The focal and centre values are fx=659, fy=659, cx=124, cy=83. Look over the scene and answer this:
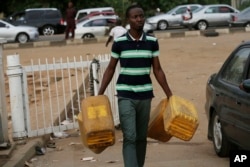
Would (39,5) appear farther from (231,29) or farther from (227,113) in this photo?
(227,113)

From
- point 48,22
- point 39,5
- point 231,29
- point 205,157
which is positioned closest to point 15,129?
point 205,157

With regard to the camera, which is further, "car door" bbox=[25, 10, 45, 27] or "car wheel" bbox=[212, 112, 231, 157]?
"car door" bbox=[25, 10, 45, 27]

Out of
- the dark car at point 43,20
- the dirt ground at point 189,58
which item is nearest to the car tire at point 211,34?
the dirt ground at point 189,58

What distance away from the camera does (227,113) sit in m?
7.66

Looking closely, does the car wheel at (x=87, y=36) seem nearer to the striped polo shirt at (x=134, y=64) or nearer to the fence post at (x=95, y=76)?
the fence post at (x=95, y=76)

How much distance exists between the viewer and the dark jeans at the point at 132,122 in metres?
6.36

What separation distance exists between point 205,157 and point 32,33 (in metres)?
29.1

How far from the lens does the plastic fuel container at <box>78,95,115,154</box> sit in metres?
6.11

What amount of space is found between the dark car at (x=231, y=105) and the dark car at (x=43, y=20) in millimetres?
35600

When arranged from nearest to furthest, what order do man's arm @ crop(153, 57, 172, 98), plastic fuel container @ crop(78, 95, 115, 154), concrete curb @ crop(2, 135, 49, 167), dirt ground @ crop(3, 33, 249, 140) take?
plastic fuel container @ crop(78, 95, 115, 154)
man's arm @ crop(153, 57, 172, 98)
concrete curb @ crop(2, 135, 49, 167)
dirt ground @ crop(3, 33, 249, 140)

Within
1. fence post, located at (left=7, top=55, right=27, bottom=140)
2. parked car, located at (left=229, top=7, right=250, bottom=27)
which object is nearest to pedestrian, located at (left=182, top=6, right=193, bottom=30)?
parked car, located at (left=229, top=7, right=250, bottom=27)

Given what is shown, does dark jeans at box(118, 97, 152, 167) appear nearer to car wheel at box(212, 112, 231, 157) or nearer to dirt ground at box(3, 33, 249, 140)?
car wheel at box(212, 112, 231, 157)

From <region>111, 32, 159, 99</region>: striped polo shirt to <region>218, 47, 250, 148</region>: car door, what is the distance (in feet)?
4.09

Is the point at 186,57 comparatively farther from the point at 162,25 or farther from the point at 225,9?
the point at 162,25
